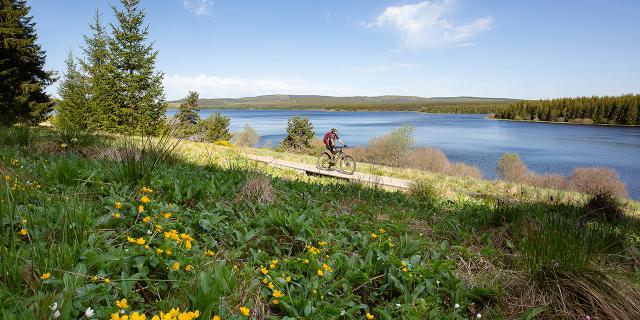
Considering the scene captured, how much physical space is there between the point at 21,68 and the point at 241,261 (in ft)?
91.1

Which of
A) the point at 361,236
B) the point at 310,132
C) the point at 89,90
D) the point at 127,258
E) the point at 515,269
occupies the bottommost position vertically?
the point at 310,132

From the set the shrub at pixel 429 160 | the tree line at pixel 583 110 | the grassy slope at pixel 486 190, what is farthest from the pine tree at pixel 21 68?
the tree line at pixel 583 110

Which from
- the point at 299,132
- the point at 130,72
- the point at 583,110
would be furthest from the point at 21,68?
the point at 583,110

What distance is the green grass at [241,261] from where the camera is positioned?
1.79m

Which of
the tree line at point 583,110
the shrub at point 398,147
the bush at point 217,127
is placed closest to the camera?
the shrub at point 398,147

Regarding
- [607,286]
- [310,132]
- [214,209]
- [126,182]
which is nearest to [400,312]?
[607,286]

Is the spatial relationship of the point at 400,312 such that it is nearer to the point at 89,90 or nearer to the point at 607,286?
the point at 607,286

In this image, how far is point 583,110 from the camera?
109375 millimetres

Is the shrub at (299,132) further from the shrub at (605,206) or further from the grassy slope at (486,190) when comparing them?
the shrub at (605,206)

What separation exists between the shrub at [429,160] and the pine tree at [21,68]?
33.5 meters

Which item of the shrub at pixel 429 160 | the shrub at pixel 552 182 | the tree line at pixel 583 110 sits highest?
the tree line at pixel 583 110

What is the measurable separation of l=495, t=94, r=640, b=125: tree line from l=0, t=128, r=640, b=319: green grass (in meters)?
122

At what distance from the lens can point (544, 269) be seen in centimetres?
261

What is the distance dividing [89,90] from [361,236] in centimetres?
3635
